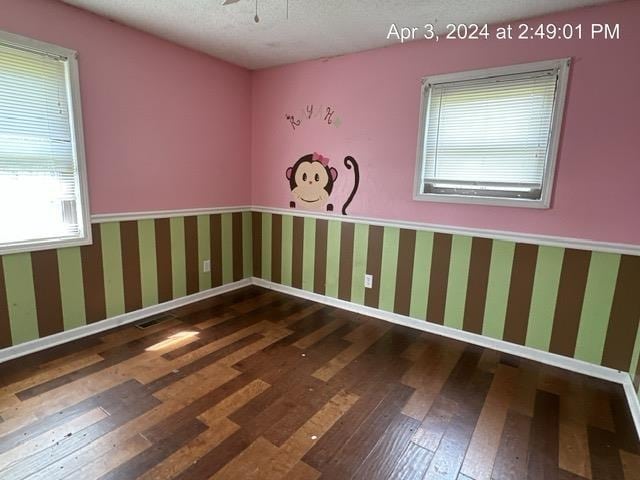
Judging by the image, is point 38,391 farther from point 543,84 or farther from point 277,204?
point 543,84

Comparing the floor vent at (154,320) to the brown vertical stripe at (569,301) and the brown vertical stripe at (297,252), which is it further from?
the brown vertical stripe at (569,301)

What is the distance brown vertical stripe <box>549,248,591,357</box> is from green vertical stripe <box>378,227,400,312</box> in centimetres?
120

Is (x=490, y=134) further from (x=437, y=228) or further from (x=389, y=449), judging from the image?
(x=389, y=449)

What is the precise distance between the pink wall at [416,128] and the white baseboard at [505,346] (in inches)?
34.1

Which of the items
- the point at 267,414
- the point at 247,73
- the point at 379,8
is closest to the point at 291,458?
the point at 267,414

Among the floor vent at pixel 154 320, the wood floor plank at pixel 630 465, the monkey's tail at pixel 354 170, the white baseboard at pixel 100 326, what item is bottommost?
the wood floor plank at pixel 630 465

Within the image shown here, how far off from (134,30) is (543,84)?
299 cm

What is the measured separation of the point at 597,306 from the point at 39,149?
12.6 feet

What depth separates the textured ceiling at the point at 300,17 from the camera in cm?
220

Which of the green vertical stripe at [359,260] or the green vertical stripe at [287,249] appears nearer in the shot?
the green vertical stripe at [359,260]

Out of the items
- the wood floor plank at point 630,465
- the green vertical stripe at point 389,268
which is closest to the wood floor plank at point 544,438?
the wood floor plank at point 630,465

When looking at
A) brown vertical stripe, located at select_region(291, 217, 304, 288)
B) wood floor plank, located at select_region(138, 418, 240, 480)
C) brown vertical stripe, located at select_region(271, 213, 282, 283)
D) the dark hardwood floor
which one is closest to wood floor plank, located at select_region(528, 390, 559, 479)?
the dark hardwood floor

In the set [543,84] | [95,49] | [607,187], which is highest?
[95,49]

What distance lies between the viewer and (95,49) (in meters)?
2.53
